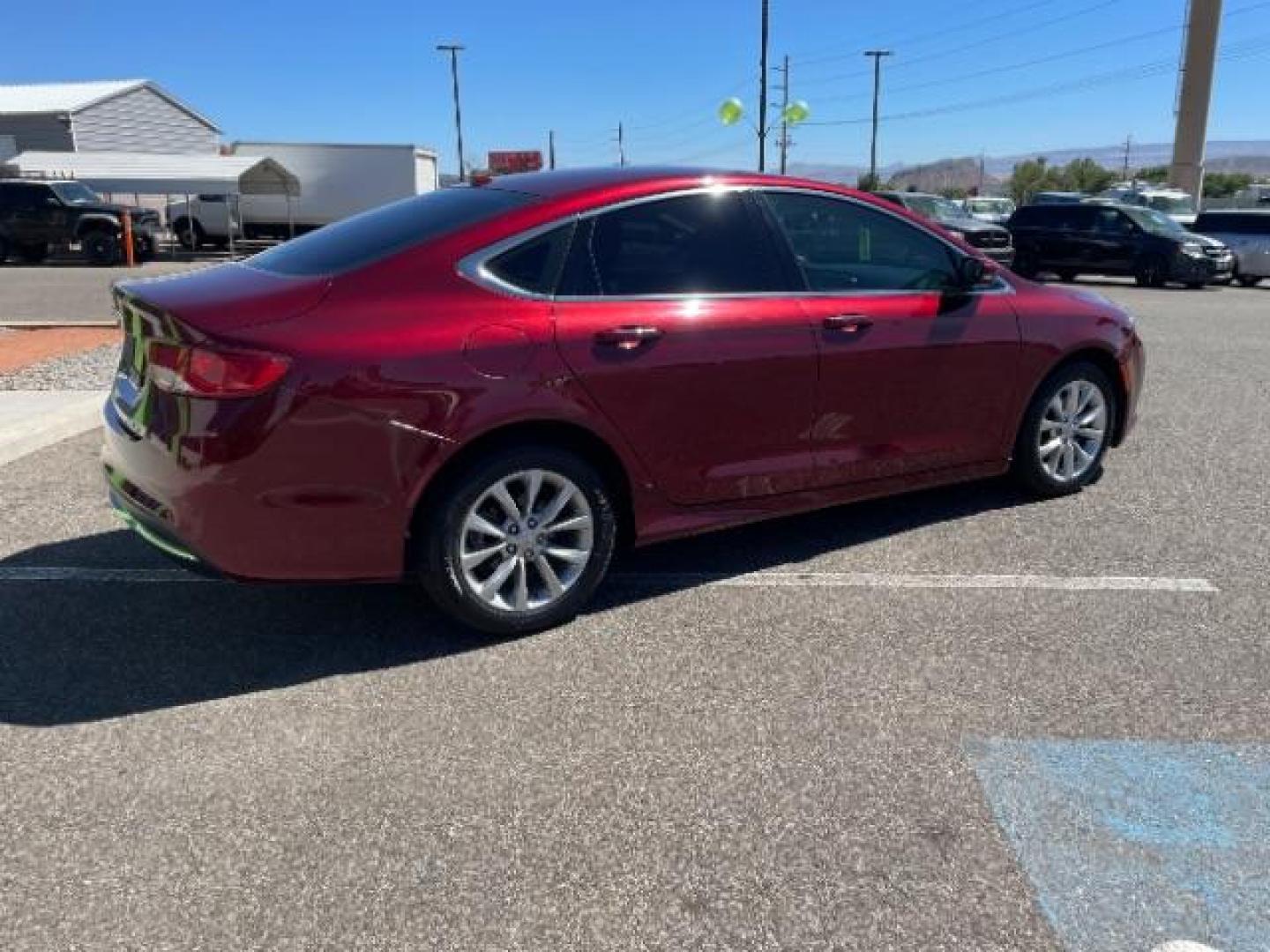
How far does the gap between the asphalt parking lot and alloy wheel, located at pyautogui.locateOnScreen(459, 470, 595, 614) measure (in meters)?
0.20

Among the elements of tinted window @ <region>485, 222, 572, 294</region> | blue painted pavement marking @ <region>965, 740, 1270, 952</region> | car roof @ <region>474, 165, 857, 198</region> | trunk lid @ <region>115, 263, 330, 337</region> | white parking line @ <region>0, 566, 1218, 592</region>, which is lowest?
blue painted pavement marking @ <region>965, 740, 1270, 952</region>

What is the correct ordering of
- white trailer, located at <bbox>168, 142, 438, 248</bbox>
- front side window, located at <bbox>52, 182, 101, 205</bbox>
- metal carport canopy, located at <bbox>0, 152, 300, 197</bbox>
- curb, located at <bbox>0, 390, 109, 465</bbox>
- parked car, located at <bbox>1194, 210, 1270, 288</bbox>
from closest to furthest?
curb, located at <bbox>0, 390, 109, 465</bbox> < parked car, located at <bbox>1194, 210, 1270, 288</bbox> < front side window, located at <bbox>52, 182, 101, 205</bbox> < metal carport canopy, located at <bbox>0, 152, 300, 197</bbox> < white trailer, located at <bbox>168, 142, 438, 248</bbox>

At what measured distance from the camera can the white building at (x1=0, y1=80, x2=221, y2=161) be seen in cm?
4116

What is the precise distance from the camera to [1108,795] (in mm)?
2902

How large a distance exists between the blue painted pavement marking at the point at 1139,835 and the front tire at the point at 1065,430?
92.2 inches

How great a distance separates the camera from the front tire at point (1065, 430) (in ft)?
17.3

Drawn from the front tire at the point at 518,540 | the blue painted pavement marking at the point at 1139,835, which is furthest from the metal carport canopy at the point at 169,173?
the blue painted pavement marking at the point at 1139,835

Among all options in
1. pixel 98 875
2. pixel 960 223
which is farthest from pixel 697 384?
pixel 960 223

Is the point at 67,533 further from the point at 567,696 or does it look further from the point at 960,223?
the point at 960,223

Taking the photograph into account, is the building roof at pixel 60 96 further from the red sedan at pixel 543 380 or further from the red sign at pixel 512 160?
the red sedan at pixel 543 380

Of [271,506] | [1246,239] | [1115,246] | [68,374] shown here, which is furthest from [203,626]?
[1246,239]

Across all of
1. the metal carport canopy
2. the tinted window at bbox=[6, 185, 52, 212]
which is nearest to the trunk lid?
the tinted window at bbox=[6, 185, 52, 212]

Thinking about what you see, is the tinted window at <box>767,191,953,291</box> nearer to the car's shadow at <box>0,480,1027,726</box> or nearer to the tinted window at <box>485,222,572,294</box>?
the tinted window at <box>485,222,572,294</box>

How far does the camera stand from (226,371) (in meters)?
3.33
